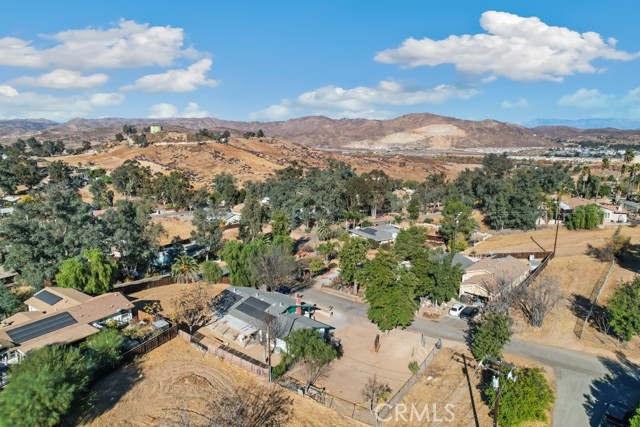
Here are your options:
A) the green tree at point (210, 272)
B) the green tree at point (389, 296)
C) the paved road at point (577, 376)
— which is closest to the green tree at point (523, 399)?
the paved road at point (577, 376)

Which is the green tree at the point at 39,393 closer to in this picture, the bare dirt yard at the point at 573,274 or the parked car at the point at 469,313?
the parked car at the point at 469,313

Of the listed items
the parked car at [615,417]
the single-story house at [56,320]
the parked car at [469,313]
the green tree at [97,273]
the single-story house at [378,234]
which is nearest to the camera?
the parked car at [615,417]

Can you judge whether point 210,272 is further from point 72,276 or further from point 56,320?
point 56,320

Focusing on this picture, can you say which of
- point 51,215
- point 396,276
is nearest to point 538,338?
point 396,276

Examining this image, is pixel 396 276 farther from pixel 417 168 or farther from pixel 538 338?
pixel 417 168

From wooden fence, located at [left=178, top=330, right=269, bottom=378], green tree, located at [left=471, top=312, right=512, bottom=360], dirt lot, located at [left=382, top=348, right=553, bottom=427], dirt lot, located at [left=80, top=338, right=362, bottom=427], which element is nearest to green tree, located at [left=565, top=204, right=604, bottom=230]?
dirt lot, located at [left=382, top=348, right=553, bottom=427]
